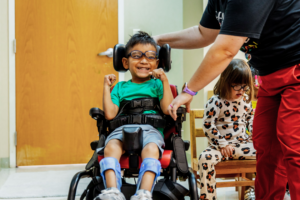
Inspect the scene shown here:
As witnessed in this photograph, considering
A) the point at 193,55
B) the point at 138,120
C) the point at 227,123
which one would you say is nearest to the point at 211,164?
the point at 227,123

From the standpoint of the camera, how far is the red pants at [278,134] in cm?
111

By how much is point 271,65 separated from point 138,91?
776 mm

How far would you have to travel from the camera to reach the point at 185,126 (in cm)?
330

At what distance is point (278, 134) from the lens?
46.7 inches

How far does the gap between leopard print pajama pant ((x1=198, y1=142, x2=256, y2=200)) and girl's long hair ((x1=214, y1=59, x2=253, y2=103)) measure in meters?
0.37

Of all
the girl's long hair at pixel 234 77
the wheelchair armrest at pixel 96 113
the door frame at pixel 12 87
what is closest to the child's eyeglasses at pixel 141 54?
the wheelchair armrest at pixel 96 113

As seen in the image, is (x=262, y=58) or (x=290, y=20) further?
(x=262, y=58)

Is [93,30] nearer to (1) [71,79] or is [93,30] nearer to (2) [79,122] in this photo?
(1) [71,79]

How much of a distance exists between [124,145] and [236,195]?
126 centimetres

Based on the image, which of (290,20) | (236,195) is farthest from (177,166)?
(236,195)

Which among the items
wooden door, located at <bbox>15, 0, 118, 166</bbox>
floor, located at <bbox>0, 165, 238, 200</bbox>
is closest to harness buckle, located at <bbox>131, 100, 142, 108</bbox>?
floor, located at <bbox>0, 165, 238, 200</bbox>

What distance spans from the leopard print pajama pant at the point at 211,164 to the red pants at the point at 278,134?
1.20ft

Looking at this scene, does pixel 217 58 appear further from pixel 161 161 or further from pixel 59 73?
pixel 59 73

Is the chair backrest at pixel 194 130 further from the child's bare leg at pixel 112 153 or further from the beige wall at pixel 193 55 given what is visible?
the beige wall at pixel 193 55
